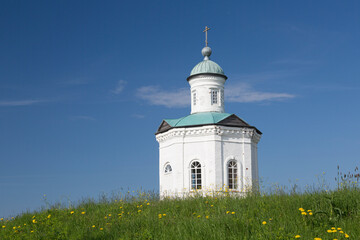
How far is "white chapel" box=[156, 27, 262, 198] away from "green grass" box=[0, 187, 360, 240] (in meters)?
8.08

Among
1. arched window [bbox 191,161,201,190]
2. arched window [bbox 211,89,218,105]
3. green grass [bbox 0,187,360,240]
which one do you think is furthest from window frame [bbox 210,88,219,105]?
green grass [bbox 0,187,360,240]

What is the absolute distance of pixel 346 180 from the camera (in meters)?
11.5

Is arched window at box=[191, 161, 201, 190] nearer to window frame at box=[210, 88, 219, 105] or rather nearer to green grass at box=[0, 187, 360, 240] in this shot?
window frame at box=[210, 88, 219, 105]

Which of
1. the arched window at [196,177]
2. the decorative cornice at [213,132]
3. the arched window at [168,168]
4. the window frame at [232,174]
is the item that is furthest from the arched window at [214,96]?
the arched window at [168,168]

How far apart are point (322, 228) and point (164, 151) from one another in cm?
1643

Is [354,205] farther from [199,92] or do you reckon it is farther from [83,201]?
[199,92]

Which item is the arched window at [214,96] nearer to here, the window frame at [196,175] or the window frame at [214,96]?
the window frame at [214,96]

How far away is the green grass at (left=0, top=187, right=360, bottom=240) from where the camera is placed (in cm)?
830

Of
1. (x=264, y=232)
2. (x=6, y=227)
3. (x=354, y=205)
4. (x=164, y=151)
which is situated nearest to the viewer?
(x=264, y=232)

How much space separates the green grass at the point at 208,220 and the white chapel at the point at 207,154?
8084 millimetres

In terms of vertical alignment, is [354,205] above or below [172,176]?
below

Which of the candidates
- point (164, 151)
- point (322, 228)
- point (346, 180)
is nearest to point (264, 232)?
point (322, 228)

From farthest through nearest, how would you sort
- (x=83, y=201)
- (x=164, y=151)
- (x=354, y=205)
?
(x=164, y=151) → (x=83, y=201) → (x=354, y=205)

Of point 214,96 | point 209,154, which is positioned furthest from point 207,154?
point 214,96
